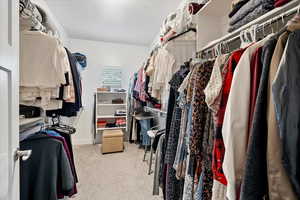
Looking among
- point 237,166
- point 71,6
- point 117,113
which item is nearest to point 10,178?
point 237,166

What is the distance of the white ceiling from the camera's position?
7.16 feet

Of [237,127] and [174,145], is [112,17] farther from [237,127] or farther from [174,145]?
[237,127]

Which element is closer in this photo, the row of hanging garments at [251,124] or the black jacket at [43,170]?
the row of hanging garments at [251,124]

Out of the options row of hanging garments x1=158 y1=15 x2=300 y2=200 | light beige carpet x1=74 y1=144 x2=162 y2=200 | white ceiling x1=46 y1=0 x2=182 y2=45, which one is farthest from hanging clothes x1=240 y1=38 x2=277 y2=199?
white ceiling x1=46 y1=0 x2=182 y2=45

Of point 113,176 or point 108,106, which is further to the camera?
point 108,106

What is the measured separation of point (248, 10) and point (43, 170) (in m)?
1.64

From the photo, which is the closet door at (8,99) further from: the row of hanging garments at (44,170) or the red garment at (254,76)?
the red garment at (254,76)

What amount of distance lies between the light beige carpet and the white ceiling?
246 centimetres

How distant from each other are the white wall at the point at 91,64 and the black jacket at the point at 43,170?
8.43 feet

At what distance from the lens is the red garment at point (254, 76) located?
0.52 metres

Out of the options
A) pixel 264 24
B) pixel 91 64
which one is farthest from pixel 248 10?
pixel 91 64

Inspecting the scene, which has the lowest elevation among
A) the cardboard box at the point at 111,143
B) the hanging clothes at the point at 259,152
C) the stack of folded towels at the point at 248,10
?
the cardboard box at the point at 111,143

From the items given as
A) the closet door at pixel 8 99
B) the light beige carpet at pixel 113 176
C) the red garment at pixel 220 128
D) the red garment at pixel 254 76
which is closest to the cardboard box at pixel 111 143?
the light beige carpet at pixel 113 176

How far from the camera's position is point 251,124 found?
0.51 meters
